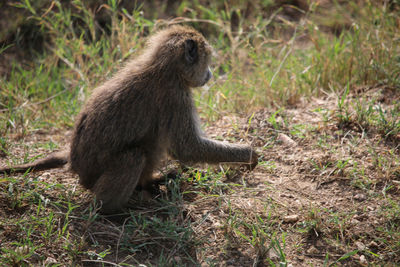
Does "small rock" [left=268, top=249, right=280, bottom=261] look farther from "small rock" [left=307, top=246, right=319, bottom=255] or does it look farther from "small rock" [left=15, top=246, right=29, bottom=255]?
"small rock" [left=15, top=246, right=29, bottom=255]

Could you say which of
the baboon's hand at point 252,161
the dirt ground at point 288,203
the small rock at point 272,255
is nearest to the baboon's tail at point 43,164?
the dirt ground at point 288,203

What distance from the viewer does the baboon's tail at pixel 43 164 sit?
3.55m

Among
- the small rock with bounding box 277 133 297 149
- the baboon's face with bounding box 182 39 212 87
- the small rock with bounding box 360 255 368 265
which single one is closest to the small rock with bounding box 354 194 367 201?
the small rock with bounding box 360 255 368 265

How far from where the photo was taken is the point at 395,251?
2.90 metres

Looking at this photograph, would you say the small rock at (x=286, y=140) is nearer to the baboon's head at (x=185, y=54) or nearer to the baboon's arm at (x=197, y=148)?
the baboon's arm at (x=197, y=148)

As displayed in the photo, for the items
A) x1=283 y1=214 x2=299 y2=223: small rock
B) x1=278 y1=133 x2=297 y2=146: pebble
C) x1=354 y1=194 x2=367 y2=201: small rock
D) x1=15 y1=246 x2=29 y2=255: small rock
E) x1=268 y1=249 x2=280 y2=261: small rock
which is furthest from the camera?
x1=278 y1=133 x2=297 y2=146: pebble

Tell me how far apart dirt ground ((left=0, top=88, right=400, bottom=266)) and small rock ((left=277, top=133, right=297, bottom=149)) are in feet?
0.03

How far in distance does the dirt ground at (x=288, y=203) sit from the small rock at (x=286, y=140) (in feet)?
0.03

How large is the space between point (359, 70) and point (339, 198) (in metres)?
2.11

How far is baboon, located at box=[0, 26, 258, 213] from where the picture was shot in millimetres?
3330

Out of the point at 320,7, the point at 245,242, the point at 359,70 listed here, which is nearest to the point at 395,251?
the point at 245,242

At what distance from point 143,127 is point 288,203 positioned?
1.40 m

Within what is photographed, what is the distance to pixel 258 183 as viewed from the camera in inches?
149

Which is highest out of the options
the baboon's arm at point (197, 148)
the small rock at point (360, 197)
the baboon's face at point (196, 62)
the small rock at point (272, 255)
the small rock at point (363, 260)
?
the baboon's face at point (196, 62)
